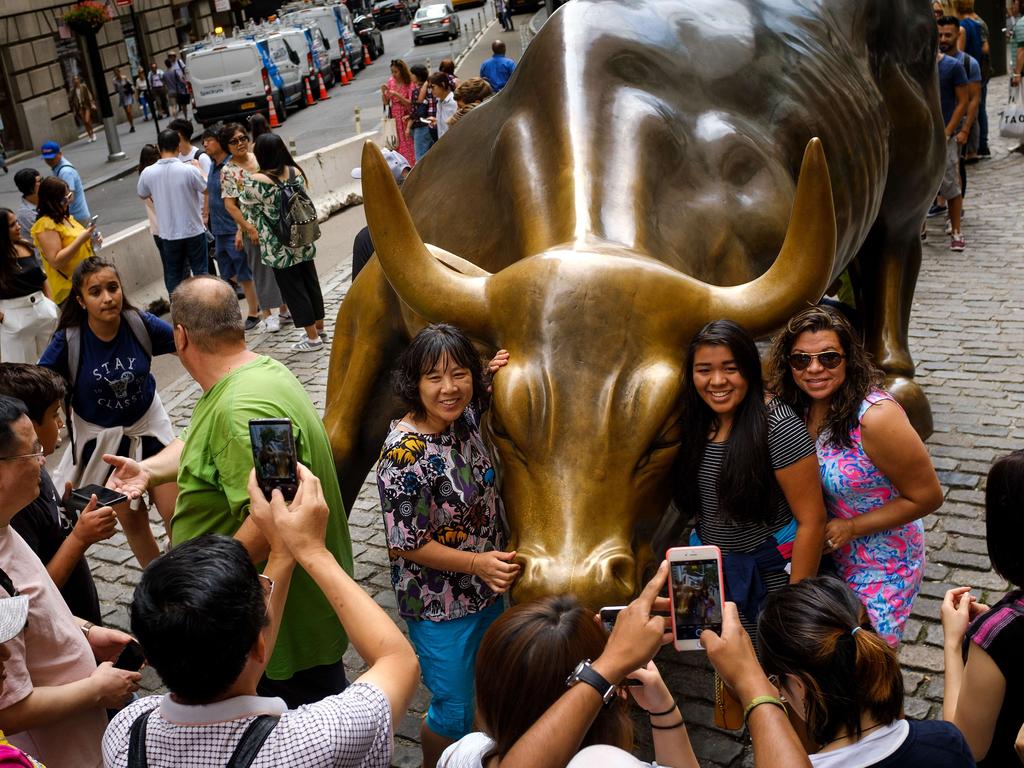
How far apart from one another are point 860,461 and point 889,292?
12.3 feet

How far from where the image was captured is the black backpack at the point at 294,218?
31.9 feet

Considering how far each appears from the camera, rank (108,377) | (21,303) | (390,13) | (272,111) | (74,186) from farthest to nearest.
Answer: (390,13), (272,111), (74,186), (21,303), (108,377)

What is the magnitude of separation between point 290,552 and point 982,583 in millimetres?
3848

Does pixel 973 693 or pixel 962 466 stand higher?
pixel 973 693

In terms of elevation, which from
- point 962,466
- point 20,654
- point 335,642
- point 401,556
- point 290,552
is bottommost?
point 962,466

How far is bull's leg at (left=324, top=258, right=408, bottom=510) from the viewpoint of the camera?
17.4 feet

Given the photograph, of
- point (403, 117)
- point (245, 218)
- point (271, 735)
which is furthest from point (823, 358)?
point (403, 117)

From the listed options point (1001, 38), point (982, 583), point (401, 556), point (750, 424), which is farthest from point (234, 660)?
point (1001, 38)

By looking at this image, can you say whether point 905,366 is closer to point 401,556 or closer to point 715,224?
point 715,224

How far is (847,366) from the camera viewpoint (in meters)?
3.80

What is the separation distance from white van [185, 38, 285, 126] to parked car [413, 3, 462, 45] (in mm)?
16185

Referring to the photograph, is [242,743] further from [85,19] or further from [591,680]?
[85,19]

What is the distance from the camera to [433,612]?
400cm

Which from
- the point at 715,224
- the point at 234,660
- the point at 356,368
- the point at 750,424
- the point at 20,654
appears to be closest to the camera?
the point at 234,660
